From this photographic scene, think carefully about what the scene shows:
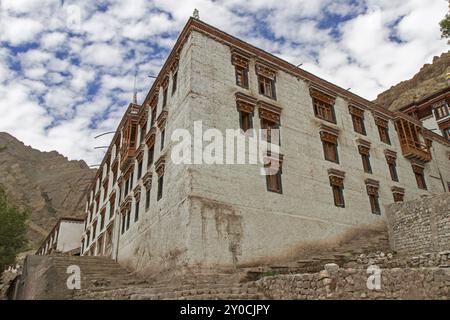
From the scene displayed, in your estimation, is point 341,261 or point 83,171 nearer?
point 341,261

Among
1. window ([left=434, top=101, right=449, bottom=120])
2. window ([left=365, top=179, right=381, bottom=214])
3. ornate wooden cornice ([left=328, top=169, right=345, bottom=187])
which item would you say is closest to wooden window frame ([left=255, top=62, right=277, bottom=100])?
ornate wooden cornice ([left=328, top=169, right=345, bottom=187])

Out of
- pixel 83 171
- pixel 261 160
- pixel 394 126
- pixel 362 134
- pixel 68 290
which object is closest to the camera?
pixel 68 290

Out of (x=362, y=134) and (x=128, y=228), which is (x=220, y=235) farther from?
(x=362, y=134)

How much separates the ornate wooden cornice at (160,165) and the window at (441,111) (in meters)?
29.8

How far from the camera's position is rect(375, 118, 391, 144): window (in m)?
24.3

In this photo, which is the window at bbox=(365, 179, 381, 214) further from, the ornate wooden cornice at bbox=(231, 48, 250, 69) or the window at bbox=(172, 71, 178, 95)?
the window at bbox=(172, 71, 178, 95)

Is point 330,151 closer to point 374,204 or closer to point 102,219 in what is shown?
point 374,204

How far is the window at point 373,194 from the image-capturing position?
20289 mm

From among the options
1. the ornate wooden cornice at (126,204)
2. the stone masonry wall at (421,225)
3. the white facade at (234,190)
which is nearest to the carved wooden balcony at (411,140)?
the white facade at (234,190)

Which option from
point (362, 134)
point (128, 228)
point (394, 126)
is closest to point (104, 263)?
point (128, 228)

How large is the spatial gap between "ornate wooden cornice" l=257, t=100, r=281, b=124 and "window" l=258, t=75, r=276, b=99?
3.17ft

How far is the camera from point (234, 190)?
15086mm

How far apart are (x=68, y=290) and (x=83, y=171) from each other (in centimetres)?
7024
